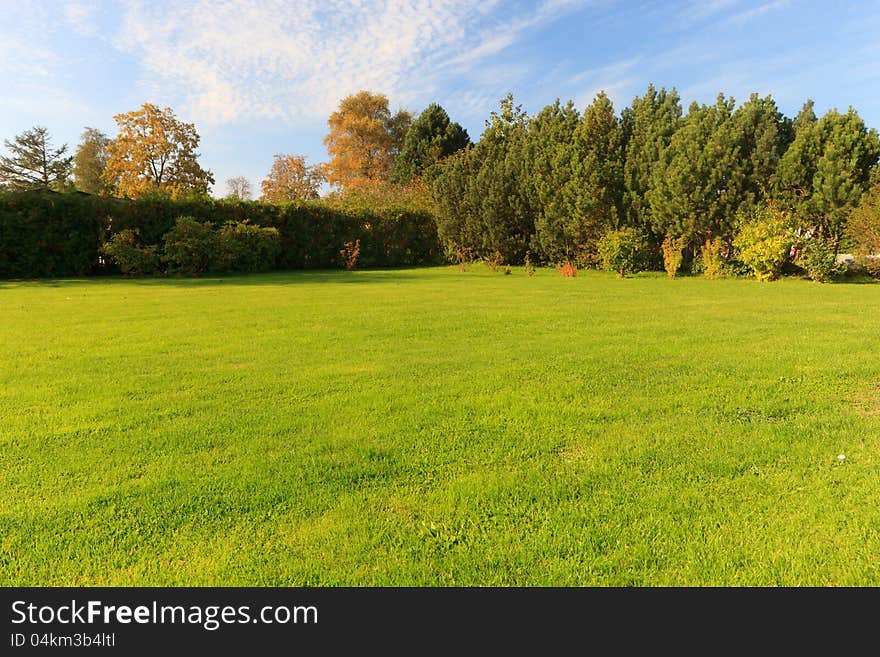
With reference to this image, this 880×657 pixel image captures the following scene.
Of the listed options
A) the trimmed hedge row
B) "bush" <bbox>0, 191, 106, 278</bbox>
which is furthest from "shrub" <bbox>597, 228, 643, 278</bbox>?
"bush" <bbox>0, 191, 106, 278</bbox>

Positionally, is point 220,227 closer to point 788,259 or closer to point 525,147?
point 525,147

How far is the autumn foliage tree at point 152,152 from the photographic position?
3212 centimetres

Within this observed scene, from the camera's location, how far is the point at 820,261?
50.5ft

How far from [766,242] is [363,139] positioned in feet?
105

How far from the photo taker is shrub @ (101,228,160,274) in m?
17.2

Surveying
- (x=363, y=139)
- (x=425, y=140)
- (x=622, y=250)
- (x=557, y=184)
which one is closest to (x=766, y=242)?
(x=622, y=250)

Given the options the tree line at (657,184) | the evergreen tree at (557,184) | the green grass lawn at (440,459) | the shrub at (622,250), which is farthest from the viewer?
the evergreen tree at (557,184)

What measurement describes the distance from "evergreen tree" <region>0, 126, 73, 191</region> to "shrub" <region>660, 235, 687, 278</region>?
164ft

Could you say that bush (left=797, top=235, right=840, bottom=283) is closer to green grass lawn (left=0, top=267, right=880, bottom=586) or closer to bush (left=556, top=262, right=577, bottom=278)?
bush (left=556, top=262, right=577, bottom=278)

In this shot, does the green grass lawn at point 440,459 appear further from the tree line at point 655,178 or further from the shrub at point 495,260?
the shrub at point 495,260

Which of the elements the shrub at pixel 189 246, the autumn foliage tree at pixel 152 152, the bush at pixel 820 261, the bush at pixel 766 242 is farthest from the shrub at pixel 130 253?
the bush at pixel 820 261

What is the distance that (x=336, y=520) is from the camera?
2391 mm

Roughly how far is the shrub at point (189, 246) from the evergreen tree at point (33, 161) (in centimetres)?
3736
